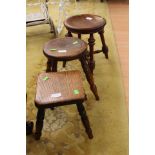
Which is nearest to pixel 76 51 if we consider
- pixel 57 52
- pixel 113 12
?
pixel 57 52

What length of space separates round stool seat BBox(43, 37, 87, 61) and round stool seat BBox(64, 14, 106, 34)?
16cm

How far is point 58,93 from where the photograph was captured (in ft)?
5.82

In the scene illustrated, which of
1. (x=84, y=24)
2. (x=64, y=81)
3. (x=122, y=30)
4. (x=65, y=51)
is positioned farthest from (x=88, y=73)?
(x=122, y=30)

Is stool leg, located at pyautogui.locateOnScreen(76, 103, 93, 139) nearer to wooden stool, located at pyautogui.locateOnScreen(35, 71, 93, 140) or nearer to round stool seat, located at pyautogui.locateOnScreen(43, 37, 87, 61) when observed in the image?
wooden stool, located at pyautogui.locateOnScreen(35, 71, 93, 140)

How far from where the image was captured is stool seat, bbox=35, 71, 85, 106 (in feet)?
5.69

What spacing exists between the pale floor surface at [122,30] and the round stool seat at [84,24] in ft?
1.94

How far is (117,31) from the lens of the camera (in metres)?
3.63

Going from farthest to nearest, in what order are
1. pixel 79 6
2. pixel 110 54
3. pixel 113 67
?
pixel 79 6, pixel 110 54, pixel 113 67

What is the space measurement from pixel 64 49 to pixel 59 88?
0.43m

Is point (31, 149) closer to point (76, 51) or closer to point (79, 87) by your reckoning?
point (79, 87)

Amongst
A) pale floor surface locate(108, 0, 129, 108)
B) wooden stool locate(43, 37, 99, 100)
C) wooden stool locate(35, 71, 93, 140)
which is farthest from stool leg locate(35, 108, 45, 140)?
pale floor surface locate(108, 0, 129, 108)
